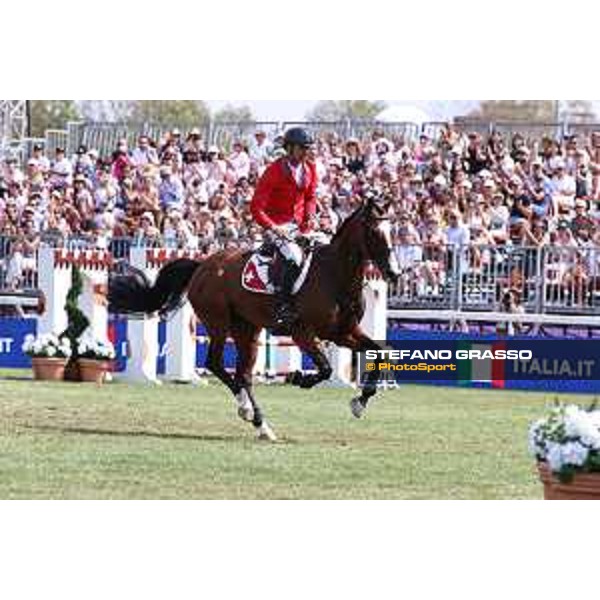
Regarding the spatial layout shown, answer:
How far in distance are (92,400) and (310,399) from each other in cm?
195

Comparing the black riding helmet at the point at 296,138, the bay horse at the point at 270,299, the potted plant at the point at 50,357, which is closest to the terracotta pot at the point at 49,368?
the potted plant at the point at 50,357

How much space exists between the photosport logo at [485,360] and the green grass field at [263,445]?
0.27 meters

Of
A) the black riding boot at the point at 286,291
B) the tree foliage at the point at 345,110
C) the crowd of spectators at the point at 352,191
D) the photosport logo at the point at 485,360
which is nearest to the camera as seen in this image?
the black riding boot at the point at 286,291

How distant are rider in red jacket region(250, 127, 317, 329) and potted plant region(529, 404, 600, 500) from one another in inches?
184

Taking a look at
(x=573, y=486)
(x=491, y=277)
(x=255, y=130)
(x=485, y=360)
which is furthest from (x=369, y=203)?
(x=491, y=277)

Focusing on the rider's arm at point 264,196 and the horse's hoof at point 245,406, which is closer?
the rider's arm at point 264,196

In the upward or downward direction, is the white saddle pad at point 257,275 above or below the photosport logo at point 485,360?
above

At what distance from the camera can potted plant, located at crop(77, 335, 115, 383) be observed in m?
18.4

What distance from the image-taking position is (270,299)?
564 inches

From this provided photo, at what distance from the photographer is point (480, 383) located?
49.1 feet

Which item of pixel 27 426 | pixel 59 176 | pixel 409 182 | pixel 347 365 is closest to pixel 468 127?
pixel 409 182

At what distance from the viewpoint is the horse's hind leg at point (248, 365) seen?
44.1ft

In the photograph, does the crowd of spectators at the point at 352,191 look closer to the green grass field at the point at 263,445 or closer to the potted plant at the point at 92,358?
the potted plant at the point at 92,358

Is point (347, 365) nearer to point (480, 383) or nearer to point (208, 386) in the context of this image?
point (208, 386)
